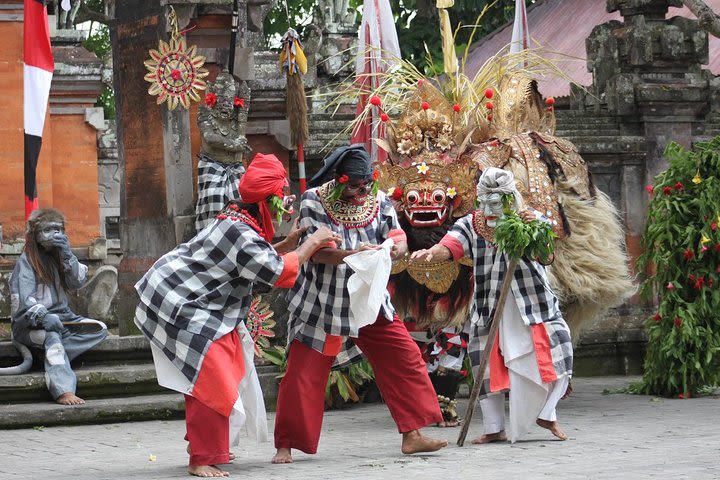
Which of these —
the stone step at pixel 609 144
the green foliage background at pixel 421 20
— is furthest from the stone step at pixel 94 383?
the green foliage background at pixel 421 20

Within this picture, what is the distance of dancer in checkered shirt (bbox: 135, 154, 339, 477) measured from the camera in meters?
8.05

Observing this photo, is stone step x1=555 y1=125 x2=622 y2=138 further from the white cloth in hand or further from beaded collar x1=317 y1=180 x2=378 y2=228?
the white cloth in hand

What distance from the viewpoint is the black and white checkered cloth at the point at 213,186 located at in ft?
37.8

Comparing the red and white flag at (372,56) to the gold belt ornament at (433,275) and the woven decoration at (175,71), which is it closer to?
the woven decoration at (175,71)

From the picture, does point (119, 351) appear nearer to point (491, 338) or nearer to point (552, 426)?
point (491, 338)

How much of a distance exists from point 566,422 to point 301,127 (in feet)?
10.4

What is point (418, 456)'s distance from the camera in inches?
332

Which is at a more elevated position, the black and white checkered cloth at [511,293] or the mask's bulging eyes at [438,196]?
the mask's bulging eyes at [438,196]

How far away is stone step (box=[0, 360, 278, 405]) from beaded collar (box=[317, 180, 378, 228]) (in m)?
2.67

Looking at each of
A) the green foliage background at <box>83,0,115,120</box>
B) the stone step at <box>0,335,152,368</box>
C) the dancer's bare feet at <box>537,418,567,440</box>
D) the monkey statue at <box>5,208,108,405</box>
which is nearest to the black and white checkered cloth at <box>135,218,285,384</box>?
the dancer's bare feet at <box>537,418,567,440</box>

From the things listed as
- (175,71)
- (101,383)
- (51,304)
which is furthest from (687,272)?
(51,304)

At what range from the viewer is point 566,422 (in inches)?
394

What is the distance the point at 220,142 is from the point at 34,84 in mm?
1555

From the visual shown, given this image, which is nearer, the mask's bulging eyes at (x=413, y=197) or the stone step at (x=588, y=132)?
the mask's bulging eyes at (x=413, y=197)
